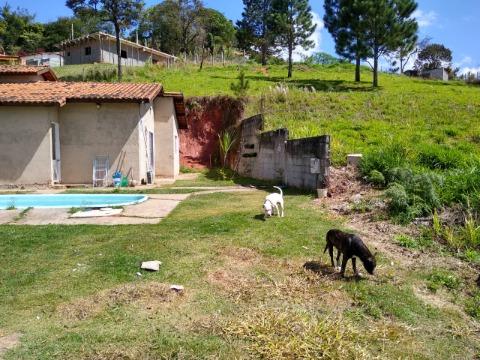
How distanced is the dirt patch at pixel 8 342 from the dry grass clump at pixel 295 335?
1785 mm

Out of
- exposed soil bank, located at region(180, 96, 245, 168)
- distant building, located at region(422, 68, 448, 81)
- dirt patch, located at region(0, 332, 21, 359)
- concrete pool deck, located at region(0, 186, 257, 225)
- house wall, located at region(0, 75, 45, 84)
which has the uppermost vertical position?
distant building, located at region(422, 68, 448, 81)

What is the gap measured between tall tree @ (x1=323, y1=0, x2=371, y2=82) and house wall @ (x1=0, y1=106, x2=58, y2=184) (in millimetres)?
24258

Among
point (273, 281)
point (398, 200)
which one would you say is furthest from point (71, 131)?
point (273, 281)

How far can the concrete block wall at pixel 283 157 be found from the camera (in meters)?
11.4

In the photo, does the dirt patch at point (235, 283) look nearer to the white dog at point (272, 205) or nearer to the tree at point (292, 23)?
the white dog at point (272, 205)

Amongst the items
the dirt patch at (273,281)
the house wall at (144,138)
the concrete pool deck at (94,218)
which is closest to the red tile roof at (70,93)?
the house wall at (144,138)

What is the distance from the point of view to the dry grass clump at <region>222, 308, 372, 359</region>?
3.46m

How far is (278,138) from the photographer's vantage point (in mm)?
14609

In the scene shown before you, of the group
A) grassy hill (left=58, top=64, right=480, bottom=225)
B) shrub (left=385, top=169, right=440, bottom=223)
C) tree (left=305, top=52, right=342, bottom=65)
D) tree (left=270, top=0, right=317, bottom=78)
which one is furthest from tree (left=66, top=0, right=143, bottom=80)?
shrub (left=385, top=169, right=440, bottom=223)

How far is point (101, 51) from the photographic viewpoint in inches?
1767

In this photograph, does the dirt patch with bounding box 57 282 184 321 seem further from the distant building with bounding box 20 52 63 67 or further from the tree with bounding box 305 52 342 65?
the distant building with bounding box 20 52 63 67

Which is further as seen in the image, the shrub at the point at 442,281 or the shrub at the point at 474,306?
the shrub at the point at 442,281

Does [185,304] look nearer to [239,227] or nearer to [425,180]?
[239,227]

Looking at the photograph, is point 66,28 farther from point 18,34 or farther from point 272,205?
point 272,205
